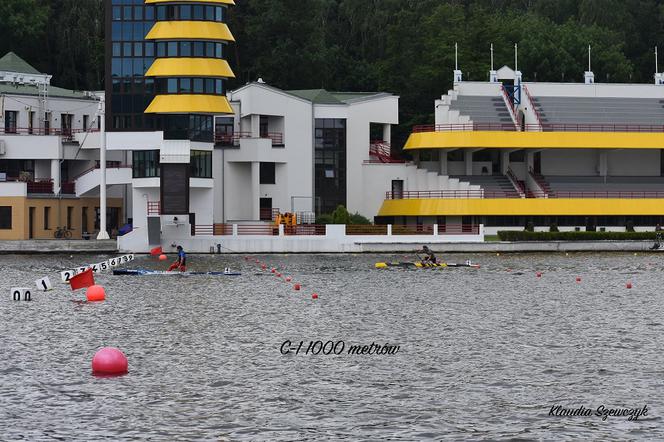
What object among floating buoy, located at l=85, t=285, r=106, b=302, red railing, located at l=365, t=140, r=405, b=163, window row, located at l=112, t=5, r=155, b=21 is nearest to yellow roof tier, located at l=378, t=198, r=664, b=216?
red railing, located at l=365, t=140, r=405, b=163

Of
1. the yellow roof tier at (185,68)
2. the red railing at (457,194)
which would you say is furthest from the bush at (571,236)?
the yellow roof tier at (185,68)

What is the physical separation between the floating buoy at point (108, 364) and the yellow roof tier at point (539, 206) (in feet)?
227

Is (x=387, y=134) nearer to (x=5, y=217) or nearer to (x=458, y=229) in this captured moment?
(x=458, y=229)

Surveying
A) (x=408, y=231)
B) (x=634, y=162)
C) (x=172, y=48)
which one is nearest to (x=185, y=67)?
(x=172, y=48)

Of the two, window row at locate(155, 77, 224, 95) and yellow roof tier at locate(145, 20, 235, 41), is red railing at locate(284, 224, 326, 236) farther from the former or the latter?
yellow roof tier at locate(145, 20, 235, 41)

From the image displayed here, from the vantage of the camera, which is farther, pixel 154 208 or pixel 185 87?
pixel 185 87

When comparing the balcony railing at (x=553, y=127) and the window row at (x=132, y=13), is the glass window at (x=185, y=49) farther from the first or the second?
the balcony railing at (x=553, y=127)

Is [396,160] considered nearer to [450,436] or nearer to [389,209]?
[389,209]

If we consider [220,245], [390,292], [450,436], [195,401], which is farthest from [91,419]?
[220,245]

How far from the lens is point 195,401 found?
30.6m

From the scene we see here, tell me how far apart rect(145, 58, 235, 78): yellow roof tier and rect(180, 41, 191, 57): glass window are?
1.20 ft

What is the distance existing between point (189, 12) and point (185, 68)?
401 cm

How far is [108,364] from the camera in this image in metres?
34.1

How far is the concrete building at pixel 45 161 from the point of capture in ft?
326
